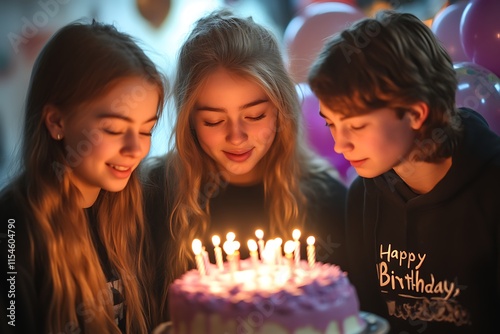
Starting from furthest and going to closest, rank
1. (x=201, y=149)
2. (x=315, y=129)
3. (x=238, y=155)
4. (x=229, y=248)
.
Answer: (x=315, y=129), (x=201, y=149), (x=238, y=155), (x=229, y=248)

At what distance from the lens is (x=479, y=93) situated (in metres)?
2.69

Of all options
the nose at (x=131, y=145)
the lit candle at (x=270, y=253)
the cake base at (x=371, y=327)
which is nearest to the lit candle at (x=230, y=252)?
the lit candle at (x=270, y=253)

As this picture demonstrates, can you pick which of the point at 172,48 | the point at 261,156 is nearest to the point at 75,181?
the point at 261,156

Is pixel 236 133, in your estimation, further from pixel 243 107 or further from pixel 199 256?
pixel 199 256

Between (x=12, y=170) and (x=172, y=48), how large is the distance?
234 cm

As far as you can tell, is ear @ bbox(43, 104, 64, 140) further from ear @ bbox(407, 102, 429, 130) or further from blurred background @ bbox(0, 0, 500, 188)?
ear @ bbox(407, 102, 429, 130)

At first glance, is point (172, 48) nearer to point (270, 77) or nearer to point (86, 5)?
point (86, 5)

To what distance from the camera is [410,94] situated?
7.02ft

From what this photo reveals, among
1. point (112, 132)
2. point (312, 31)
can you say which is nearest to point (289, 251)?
point (112, 132)

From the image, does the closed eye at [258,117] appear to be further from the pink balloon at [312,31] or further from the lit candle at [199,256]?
the pink balloon at [312,31]

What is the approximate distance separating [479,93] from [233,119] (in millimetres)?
991

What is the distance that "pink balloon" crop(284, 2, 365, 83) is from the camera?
3.42 m

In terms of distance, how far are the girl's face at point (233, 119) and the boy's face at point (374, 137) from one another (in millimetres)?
384

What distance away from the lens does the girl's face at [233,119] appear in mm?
2516
